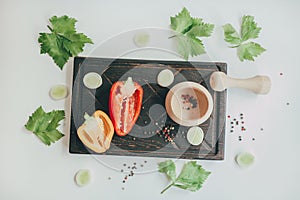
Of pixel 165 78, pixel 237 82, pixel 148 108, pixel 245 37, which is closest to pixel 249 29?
pixel 245 37

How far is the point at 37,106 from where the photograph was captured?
195cm

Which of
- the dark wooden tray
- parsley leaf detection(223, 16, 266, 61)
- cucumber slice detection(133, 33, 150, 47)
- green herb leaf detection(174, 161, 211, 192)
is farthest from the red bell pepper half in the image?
parsley leaf detection(223, 16, 266, 61)

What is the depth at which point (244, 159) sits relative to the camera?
6.40 feet

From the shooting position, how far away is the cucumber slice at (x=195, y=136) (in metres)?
1.91

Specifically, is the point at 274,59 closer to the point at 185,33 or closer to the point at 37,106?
the point at 185,33

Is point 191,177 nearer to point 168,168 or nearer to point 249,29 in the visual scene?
point 168,168

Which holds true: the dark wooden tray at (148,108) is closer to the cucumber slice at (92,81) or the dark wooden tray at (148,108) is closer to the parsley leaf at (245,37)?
the cucumber slice at (92,81)

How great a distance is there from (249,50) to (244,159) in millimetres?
410

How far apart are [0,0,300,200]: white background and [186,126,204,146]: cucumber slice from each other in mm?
88

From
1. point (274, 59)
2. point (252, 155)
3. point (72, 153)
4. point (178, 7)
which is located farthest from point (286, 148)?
point (72, 153)

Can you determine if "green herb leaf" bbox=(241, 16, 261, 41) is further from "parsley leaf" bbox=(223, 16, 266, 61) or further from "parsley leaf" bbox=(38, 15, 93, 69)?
"parsley leaf" bbox=(38, 15, 93, 69)

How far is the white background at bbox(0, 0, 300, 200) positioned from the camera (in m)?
1.94

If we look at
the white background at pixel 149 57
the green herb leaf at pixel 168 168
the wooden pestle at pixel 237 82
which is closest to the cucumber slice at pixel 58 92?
the white background at pixel 149 57

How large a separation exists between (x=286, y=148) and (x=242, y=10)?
1.81 ft
